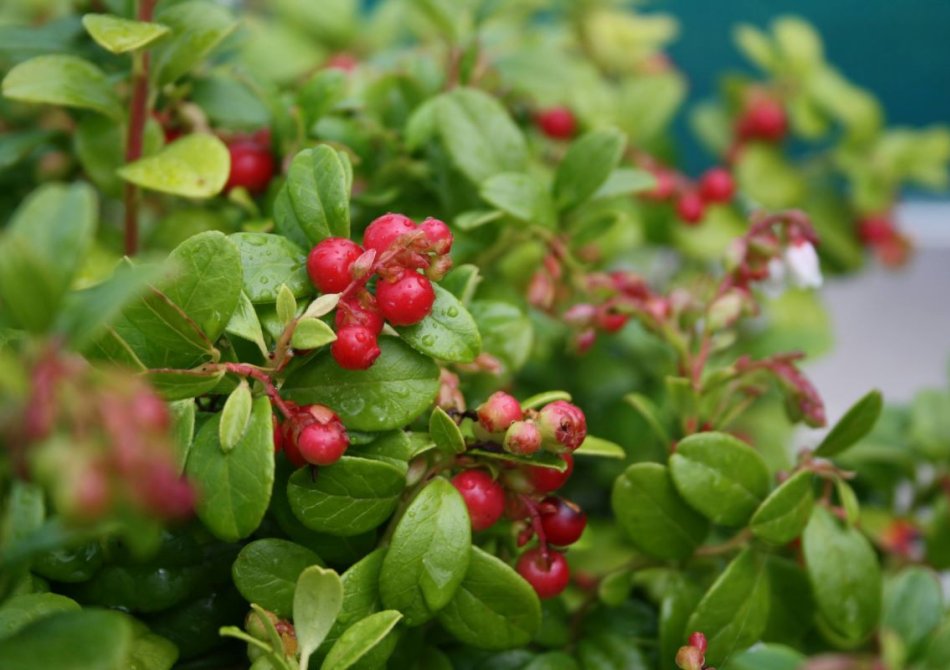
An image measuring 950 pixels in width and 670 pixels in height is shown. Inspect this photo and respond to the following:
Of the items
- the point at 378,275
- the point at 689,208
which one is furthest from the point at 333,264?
the point at 689,208

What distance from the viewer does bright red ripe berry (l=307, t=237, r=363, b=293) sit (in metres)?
0.67

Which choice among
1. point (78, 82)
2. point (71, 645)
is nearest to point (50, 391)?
point (71, 645)

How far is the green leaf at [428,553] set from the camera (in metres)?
0.67

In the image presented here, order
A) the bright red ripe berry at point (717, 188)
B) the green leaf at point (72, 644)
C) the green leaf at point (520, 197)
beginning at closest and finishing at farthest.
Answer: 1. the green leaf at point (72, 644)
2. the green leaf at point (520, 197)
3. the bright red ripe berry at point (717, 188)

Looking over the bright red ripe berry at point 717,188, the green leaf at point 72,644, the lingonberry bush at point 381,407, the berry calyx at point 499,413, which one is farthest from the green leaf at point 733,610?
the bright red ripe berry at point 717,188

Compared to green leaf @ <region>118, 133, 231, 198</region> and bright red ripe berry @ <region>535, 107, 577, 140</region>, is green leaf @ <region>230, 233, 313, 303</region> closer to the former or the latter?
green leaf @ <region>118, 133, 231, 198</region>

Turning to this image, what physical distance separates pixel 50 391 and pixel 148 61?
53 cm

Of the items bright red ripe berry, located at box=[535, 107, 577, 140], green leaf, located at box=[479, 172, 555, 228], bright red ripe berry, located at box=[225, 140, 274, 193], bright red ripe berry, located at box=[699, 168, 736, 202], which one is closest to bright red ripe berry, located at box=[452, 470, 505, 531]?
green leaf, located at box=[479, 172, 555, 228]

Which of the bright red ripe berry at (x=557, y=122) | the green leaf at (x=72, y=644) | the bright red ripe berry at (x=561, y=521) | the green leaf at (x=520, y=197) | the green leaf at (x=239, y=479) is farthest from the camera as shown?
the bright red ripe berry at (x=557, y=122)

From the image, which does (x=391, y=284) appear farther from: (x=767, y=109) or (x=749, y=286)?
(x=767, y=109)

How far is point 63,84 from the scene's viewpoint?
32.2 inches

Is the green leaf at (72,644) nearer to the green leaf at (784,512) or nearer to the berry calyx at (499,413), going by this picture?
the berry calyx at (499,413)

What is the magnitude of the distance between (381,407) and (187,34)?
0.39m

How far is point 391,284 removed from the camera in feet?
2.13
